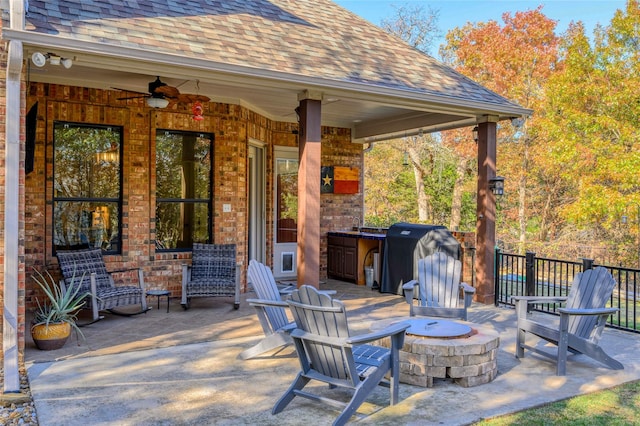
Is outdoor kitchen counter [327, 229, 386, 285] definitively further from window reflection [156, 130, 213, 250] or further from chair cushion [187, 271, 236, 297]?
chair cushion [187, 271, 236, 297]

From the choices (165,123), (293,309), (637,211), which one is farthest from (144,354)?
(637,211)

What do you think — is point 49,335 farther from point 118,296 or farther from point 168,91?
point 168,91

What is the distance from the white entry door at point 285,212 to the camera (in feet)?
32.5

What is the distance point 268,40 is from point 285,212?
4.01 metres

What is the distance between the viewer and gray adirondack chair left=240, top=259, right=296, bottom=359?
15.7ft

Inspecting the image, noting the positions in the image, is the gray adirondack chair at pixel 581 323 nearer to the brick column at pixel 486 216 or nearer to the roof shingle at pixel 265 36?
the brick column at pixel 486 216

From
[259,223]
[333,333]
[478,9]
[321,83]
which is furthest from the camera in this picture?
[478,9]

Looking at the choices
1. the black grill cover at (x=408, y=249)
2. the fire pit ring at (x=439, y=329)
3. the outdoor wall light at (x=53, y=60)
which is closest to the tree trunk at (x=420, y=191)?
the black grill cover at (x=408, y=249)

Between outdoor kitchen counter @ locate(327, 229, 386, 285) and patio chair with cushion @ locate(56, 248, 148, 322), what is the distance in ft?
13.1

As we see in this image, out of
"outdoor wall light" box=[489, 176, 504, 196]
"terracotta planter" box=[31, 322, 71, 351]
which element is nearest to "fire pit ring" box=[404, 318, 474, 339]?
"terracotta planter" box=[31, 322, 71, 351]

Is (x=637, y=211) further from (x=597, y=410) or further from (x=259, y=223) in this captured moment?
(x=597, y=410)

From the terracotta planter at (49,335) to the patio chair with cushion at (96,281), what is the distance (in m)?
1.00

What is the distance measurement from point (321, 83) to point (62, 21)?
8.78ft

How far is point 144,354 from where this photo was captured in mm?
5043
